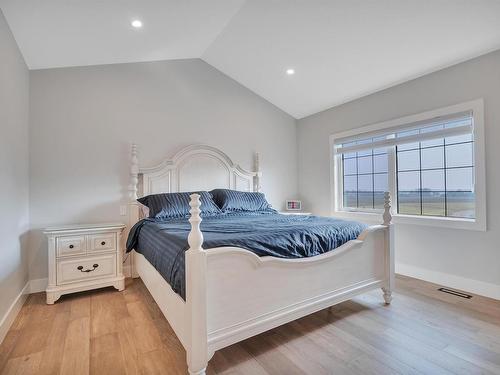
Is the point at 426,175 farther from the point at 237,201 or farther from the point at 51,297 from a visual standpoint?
the point at 51,297

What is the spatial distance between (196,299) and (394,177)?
2983 millimetres

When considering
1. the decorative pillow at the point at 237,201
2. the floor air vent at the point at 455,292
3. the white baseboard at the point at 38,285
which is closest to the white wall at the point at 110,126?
the white baseboard at the point at 38,285

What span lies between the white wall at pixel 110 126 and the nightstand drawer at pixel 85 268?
0.46 m

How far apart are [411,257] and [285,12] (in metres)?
3.02

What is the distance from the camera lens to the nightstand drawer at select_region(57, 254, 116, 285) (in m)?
2.59

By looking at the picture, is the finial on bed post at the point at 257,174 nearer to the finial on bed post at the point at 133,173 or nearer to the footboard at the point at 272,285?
the finial on bed post at the point at 133,173

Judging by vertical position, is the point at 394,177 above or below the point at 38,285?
above

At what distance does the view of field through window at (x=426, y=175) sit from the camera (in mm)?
2826

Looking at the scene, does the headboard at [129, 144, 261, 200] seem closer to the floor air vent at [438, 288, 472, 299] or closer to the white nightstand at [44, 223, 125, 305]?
the white nightstand at [44, 223, 125, 305]

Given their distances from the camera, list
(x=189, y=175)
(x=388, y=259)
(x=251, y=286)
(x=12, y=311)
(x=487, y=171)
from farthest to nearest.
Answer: (x=189, y=175)
(x=487, y=171)
(x=388, y=259)
(x=12, y=311)
(x=251, y=286)

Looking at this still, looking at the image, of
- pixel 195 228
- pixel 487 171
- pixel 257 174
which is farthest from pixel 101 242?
pixel 487 171

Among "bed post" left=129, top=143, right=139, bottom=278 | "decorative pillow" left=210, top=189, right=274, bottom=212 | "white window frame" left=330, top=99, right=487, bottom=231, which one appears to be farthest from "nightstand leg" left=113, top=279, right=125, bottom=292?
"white window frame" left=330, top=99, right=487, bottom=231

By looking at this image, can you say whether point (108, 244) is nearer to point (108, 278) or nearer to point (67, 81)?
point (108, 278)

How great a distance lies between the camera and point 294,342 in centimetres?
185
